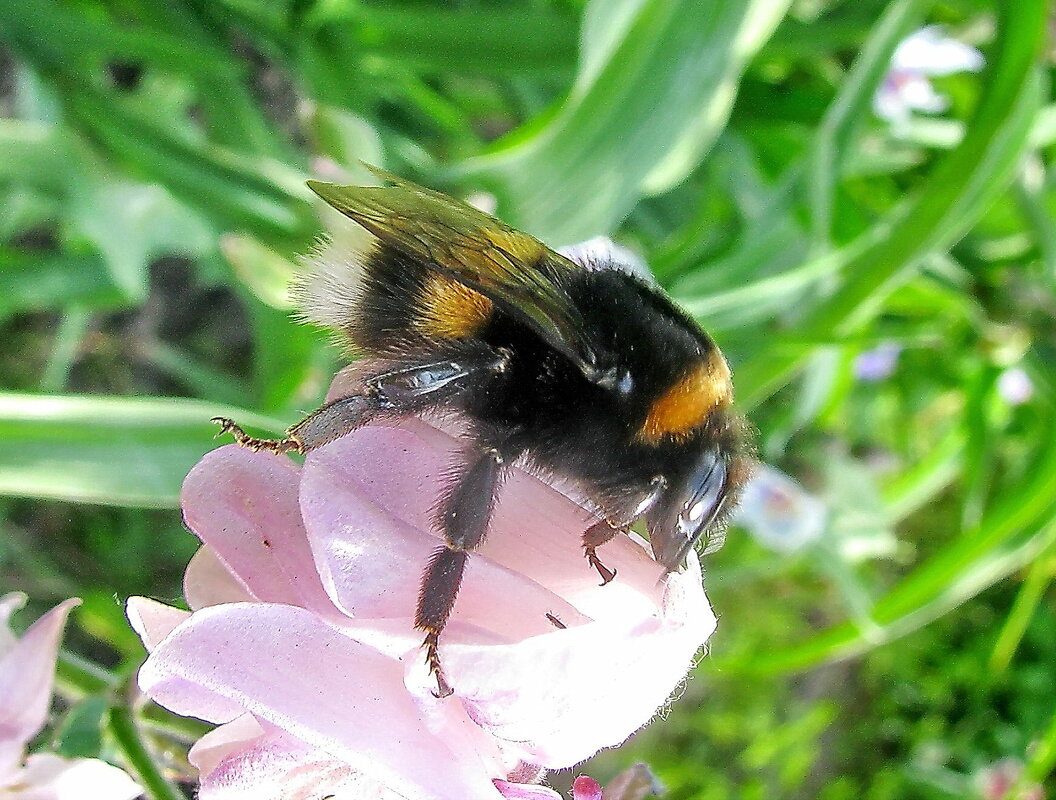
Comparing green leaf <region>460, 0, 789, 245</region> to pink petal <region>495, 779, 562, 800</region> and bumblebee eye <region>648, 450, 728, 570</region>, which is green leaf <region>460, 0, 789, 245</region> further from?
pink petal <region>495, 779, 562, 800</region>

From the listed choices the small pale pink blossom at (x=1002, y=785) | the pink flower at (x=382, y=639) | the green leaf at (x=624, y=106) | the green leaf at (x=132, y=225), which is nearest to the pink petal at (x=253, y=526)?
the pink flower at (x=382, y=639)

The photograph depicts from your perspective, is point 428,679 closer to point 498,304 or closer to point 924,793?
point 498,304

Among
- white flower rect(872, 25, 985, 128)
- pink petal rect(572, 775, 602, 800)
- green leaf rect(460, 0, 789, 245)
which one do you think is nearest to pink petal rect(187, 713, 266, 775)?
pink petal rect(572, 775, 602, 800)

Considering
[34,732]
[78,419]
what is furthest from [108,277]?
[34,732]

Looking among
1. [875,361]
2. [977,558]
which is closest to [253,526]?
[977,558]

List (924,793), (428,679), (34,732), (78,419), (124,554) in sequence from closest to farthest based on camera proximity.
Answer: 1. (428,679)
2. (34,732)
3. (78,419)
4. (124,554)
5. (924,793)

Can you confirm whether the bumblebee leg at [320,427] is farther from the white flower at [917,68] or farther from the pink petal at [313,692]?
the white flower at [917,68]

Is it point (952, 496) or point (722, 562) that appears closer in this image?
point (722, 562)
